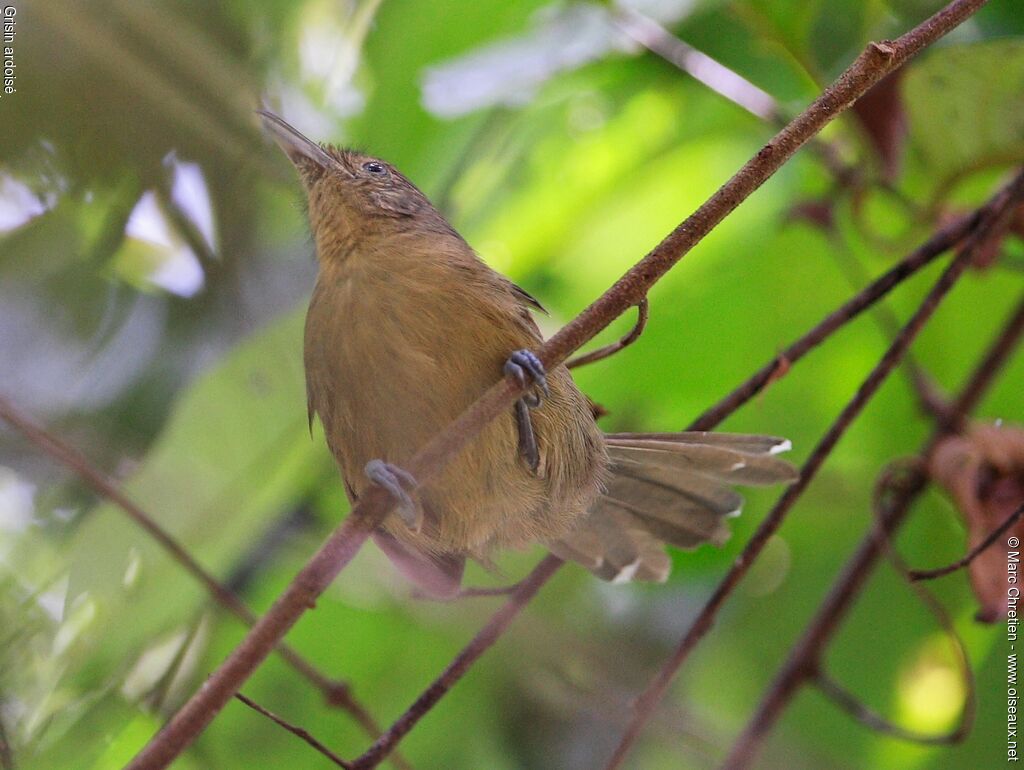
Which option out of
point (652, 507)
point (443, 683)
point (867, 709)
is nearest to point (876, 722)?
point (867, 709)

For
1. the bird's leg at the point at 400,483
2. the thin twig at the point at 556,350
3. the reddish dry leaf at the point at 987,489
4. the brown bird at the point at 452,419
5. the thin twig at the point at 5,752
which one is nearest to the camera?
the thin twig at the point at 556,350

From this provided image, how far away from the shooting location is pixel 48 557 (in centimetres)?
243

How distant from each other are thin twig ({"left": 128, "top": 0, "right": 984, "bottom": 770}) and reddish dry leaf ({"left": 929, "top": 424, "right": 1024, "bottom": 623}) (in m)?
1.20

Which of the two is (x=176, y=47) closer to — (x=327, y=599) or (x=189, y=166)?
(x=189, y=166)

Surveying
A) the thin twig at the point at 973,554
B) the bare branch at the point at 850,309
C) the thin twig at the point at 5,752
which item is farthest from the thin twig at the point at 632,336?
the thin twig at the point at 5,752

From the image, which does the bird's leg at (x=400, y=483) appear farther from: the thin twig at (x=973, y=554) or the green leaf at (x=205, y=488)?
the thin twig at (x=973, y=554)

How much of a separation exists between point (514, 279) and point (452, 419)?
3.41 ft

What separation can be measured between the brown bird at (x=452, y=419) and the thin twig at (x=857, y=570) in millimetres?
317

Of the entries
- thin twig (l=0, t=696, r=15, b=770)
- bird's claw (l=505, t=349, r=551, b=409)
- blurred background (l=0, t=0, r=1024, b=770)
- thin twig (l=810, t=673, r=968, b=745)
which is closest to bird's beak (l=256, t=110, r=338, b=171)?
blurred background (l=0, t=0, r=1024, b=770)

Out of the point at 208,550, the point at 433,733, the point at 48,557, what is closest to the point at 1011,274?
the point at 433,733

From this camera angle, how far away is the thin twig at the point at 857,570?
2725 millimetres

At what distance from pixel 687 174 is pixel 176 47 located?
4.85 feet

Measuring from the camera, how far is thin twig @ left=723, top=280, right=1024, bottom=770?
8.94 feet

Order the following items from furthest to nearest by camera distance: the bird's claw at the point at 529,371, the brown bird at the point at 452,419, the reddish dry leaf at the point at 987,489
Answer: the reddish dry leaf at the point at 987,489, the brown bird at the point at 452,419, the bird's claw at the point at 529,371
